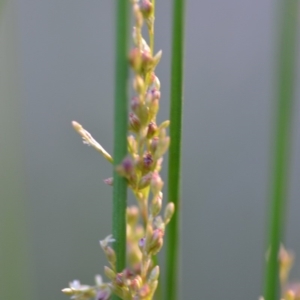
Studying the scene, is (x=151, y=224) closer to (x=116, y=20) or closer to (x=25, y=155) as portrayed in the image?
(x=116, y=20)

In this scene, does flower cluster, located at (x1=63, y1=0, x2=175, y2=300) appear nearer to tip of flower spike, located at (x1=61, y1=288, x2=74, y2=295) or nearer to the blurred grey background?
tip of flower spike, located at (x1=61, y1=288, x2=74, y2=295)

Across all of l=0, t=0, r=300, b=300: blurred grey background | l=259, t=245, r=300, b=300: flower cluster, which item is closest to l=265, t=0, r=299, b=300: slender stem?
l=259, t=245, r=300, b=300: flower cluster

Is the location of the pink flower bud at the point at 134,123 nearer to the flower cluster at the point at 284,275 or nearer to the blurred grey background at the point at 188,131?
the flower cluster at the point at 284,275

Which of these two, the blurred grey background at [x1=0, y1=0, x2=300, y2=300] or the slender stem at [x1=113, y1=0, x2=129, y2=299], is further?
the blurred grey background at [x1=0, y1=0, x2=300, y2=300]

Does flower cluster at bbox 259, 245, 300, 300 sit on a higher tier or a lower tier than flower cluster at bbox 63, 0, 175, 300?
lower

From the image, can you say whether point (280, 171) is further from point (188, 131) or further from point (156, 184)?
point (188, 131)

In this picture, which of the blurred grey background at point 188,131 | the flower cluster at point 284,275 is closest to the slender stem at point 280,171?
the flower cluster at point 284,275

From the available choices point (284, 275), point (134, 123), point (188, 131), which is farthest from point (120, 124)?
point (188, 131)
